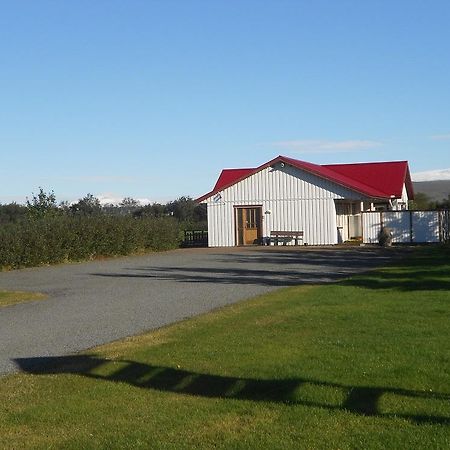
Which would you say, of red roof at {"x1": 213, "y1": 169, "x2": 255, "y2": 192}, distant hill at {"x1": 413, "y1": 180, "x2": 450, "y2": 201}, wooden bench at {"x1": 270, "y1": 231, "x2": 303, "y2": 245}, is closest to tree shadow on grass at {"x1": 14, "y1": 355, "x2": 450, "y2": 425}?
wooden bench at {"x1": 270, "y1": 231, "x2": 303, "y2": 245}

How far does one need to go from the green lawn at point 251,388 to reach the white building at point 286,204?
1211 inches

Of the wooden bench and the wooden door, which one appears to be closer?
the wooden bench

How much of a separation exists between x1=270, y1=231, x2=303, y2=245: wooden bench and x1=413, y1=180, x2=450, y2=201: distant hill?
3932 cm

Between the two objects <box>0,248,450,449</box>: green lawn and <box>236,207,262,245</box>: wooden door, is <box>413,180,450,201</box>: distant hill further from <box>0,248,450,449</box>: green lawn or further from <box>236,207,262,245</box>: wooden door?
<box>0,248,450,449</box>: green lawn

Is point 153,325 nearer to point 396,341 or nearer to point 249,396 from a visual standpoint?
point 396,341

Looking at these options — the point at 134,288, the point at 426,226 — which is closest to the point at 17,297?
the point at 134,288

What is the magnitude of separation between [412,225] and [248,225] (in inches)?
368

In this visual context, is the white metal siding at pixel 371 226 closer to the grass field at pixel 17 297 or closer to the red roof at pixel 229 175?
the red roof at pixel 229 175

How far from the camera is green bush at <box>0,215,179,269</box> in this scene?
3338 cm

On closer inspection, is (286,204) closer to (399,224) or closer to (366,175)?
(399,224)

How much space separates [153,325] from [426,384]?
6730 mm

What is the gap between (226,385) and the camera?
28.6ft

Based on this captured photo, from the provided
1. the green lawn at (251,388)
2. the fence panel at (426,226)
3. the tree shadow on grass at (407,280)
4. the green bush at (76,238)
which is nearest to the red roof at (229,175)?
the green bush at (76,238)

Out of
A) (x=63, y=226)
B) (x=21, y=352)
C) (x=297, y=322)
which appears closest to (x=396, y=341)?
(x=297, y=322)
